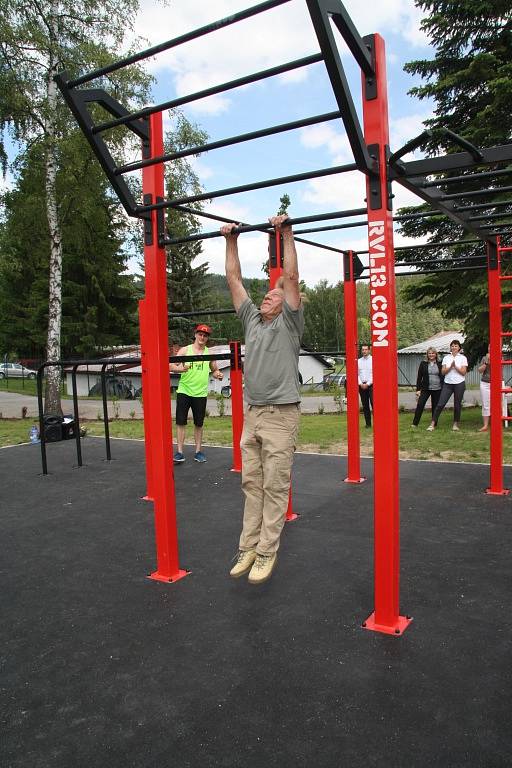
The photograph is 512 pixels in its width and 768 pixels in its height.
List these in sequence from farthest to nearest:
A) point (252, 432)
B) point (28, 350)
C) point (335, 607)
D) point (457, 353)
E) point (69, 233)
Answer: point (28, 350) → point (69, 233) → point (457, 353) → point (252, 432) → point (335, 607)

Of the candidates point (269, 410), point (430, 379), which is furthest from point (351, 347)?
point (430, 379)

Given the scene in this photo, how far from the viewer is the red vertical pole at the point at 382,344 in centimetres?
234

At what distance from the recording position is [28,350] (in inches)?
1213

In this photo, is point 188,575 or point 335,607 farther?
point 188,575

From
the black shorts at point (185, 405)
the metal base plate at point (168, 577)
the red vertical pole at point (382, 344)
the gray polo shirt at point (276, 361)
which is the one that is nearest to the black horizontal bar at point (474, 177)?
the red vertical pole at point (382, 344)

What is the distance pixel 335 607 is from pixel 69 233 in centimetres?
1241

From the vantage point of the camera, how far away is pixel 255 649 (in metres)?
2.29

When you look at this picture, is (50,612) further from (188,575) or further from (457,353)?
(457,353)

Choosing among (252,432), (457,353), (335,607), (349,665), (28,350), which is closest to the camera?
(349,665)

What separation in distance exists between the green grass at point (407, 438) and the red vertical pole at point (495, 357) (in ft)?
4.69

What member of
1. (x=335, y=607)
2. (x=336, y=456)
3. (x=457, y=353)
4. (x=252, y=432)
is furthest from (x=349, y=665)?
(x=457, y=353)

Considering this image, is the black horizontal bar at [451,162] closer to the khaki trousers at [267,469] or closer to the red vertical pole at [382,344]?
the red vertical pole at [382,344]

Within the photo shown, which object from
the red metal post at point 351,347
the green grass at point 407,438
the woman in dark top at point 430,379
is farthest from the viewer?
the woman in dark top at point 430,379

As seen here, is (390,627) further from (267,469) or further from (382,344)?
(382,344)
